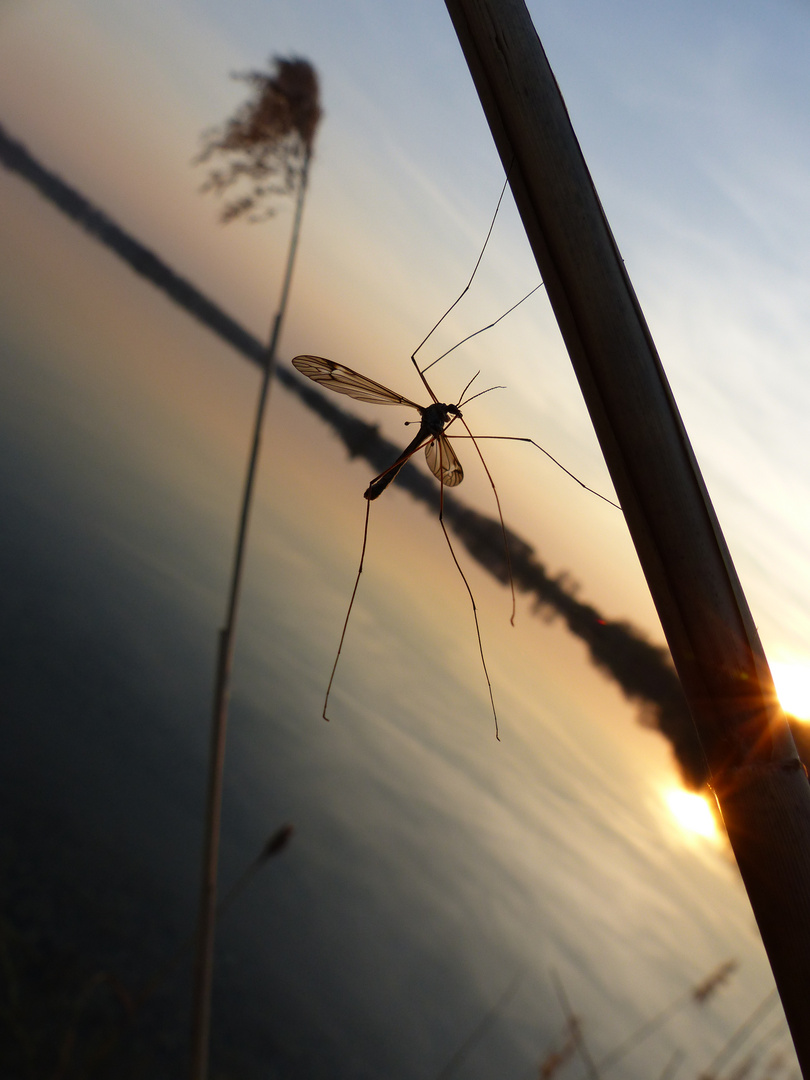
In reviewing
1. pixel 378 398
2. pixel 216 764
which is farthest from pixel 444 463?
pixel 216 764

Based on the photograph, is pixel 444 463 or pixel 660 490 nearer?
pixel 660 490

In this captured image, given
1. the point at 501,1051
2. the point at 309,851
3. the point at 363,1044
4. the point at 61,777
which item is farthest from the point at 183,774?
the point at 501,1051

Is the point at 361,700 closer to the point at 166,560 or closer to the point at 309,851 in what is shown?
the point at 309,851

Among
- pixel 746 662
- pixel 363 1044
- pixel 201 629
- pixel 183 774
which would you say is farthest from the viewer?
pixel 201 629

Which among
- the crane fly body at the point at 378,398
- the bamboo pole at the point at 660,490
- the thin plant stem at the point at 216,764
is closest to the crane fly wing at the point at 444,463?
the crane fly body at the point at 378,398

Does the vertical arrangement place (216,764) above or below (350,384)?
below

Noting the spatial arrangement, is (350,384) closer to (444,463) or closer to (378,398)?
(378,398)
